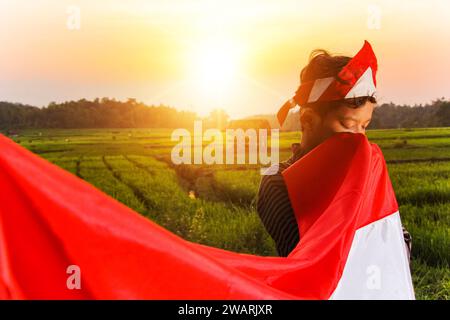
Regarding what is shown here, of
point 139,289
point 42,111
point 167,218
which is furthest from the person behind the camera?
point 42,111

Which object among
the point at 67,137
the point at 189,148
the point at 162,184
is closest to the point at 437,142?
the point at 189,148

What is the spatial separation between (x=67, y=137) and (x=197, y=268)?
794cm

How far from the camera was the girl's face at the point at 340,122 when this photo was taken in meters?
2.36

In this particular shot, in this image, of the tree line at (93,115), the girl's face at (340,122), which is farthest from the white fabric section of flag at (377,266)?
the tree line at (93,115)

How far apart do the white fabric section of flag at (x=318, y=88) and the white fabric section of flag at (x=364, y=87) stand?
110 millimetres

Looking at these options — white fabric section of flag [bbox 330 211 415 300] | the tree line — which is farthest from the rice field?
white fabric section of flag [bbox 330 211 415 300]

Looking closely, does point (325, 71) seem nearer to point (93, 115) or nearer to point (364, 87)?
point (364, 87)

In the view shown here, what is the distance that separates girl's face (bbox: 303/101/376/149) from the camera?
92.9 inches

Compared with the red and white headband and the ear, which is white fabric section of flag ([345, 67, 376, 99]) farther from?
the ear

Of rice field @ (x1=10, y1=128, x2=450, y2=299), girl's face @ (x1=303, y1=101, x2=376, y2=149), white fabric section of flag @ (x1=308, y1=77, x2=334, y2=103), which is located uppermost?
white fabric section of flag @ (x1=308, y1=77, x2=334, y2=103)

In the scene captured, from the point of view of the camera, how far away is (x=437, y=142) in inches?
428

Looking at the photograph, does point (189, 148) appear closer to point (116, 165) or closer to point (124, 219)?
point (116, 165)

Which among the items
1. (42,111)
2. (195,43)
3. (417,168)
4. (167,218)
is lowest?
(167,218)

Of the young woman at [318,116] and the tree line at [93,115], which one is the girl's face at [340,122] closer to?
the young woman at [318,116]
